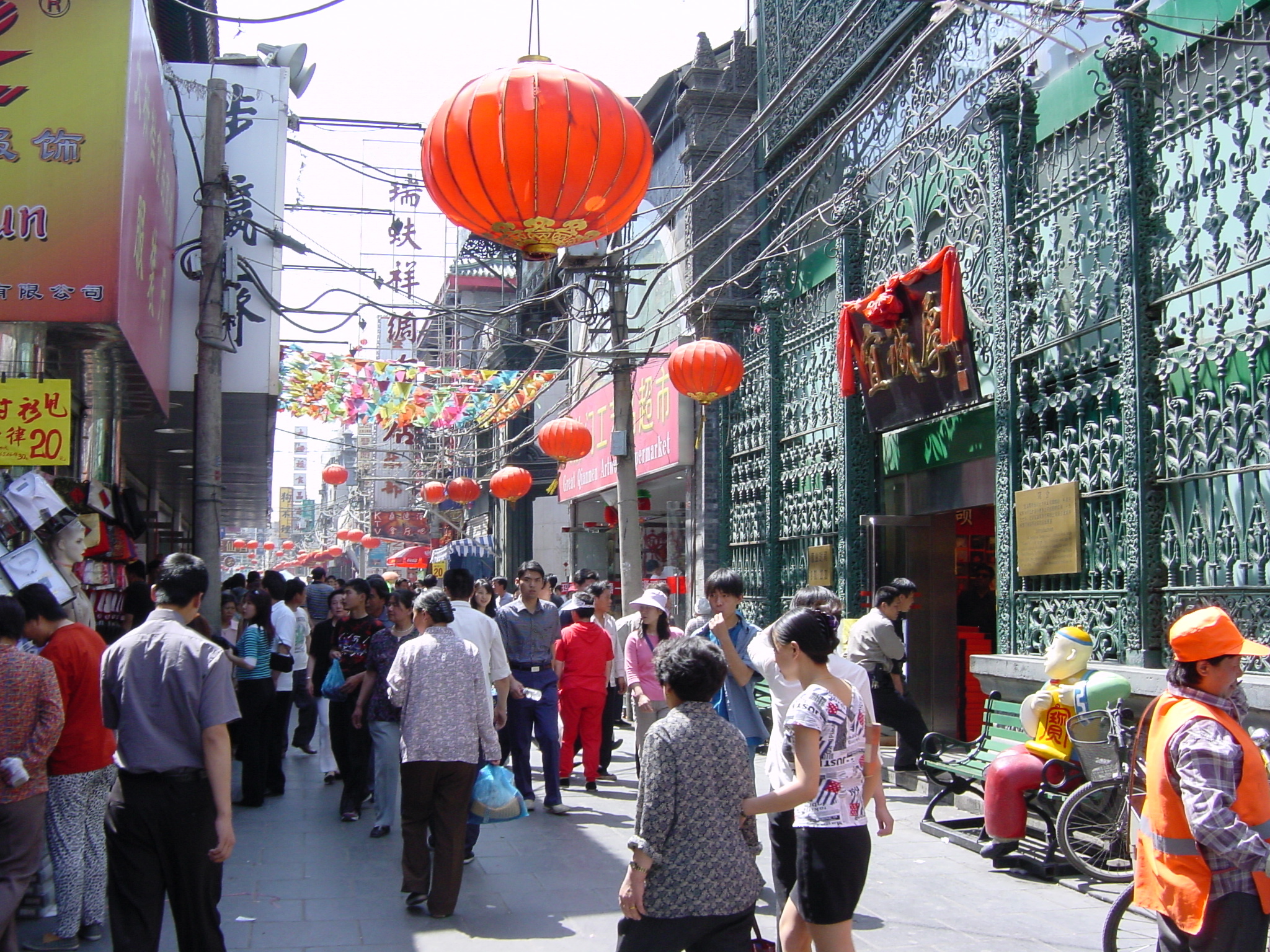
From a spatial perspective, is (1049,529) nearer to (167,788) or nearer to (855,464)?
(855,464)

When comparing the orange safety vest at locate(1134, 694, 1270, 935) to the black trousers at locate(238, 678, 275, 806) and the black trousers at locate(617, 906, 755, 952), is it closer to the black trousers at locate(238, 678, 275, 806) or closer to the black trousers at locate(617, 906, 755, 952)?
the black trousers at locate(617, 906, 755, 952)

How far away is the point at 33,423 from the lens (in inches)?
277

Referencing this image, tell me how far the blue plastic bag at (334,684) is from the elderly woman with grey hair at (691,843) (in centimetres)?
587

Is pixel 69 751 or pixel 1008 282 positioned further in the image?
pixel 1008 282

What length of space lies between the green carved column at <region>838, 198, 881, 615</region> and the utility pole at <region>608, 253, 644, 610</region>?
8.86 feet

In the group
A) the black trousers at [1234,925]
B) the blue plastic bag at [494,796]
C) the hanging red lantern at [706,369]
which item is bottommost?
the blue plastic bag at [494,796]

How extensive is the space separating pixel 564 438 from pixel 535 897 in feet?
31.8

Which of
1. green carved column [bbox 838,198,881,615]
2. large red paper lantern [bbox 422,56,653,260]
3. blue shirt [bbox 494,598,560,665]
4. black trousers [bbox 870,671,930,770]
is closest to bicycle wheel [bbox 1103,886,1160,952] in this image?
black trousers [bbox 870,671,930,770]

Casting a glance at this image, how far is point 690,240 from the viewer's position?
15.9 m

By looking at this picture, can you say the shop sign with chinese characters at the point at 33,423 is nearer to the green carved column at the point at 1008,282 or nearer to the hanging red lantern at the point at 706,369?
the hanging red lantern at the point at 706,369

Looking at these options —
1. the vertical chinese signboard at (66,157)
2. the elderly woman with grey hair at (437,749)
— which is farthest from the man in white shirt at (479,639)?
the vertical chinese signboard at (66,157)

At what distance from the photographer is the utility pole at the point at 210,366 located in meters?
10.1

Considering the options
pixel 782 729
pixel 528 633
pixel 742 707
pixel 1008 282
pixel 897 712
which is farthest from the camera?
pixel 897 712

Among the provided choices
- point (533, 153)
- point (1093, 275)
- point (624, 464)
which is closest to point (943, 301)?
point (1093, 275)
